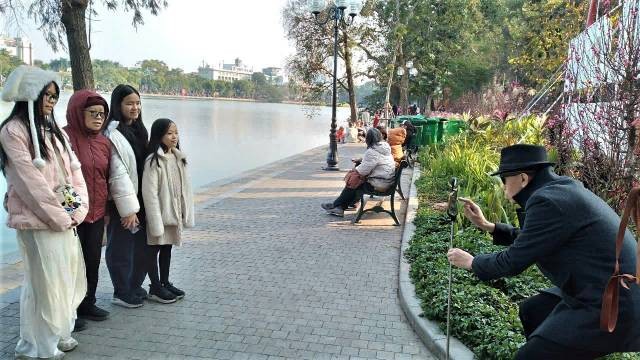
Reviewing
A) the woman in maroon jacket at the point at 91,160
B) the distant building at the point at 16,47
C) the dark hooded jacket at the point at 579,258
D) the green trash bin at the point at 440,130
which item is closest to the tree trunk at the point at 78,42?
the distant building at the point at 16,47

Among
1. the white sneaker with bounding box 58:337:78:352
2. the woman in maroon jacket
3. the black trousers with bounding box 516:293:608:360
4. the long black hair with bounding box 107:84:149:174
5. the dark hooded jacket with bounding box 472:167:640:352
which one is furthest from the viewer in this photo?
the long black hair with bounding box 107:84:149:174

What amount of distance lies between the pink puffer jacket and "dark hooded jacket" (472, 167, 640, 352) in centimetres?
282

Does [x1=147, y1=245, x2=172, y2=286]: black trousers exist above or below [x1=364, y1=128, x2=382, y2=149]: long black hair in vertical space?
below

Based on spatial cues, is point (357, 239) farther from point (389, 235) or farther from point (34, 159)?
point (34, 159)

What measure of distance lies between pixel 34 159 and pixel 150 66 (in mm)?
90312

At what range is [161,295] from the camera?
4.59 meters

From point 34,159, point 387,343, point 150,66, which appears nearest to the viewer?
point 34,159

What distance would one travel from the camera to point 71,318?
362 cm

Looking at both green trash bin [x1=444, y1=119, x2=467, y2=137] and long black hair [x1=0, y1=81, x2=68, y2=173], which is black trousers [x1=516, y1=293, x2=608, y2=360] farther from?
green trash bin [x1=444, y1=119, x2=467, y2=137]

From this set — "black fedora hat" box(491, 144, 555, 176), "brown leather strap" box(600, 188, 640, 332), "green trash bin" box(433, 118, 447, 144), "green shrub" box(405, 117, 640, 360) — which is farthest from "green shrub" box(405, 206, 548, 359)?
"green trash bin" box(433, 118, 447, 144)

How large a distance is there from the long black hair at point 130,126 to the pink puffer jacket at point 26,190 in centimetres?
99

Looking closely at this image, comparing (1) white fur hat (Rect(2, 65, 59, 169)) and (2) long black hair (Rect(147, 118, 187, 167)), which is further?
(2) long black hair (Rect(147, 118, 187, 167))

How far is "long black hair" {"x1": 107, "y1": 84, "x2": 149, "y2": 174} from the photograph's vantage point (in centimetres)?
428

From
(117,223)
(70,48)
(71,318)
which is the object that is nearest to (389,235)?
(117,223)
